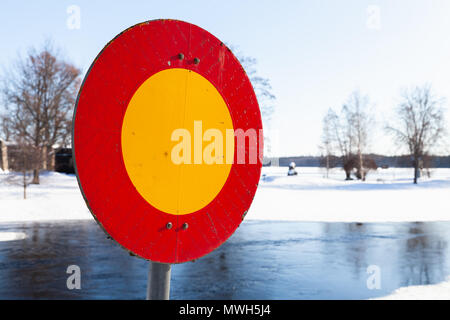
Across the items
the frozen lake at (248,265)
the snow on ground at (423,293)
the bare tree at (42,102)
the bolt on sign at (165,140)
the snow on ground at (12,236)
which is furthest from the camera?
the bare tree at (42,102)

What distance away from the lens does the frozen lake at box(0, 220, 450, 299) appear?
6102mm

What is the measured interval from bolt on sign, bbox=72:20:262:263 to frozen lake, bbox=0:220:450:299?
15.9 ft

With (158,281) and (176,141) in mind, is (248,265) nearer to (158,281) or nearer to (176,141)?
(158,281)

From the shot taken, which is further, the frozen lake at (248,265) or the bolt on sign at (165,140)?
the frozen lake at (248,265)

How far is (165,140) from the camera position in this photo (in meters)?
1.20

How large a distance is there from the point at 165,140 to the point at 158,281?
0.40 meters

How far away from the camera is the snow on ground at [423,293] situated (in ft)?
18.9

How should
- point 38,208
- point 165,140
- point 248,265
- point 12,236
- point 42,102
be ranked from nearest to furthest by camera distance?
1. point 165,140
2. point 248,265
3. point 12,236
4. point 38,208
5. point 42,102

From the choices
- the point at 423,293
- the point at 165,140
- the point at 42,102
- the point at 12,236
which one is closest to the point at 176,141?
the point at 165,140

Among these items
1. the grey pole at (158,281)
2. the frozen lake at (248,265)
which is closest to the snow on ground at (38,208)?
the frozen lake at (248,265)

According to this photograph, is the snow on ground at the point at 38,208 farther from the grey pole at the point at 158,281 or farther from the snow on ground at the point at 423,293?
the grey pole at the point at 158,281

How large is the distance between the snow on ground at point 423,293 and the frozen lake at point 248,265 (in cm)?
18

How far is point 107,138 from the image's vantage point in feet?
3.69

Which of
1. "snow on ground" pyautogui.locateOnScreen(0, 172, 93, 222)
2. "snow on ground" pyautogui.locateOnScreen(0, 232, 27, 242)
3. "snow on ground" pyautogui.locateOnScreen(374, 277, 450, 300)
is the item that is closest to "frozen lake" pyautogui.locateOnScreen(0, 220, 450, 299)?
"snow on ground" pyautogui.locateOnScreen(0, 232, 27, 242)
